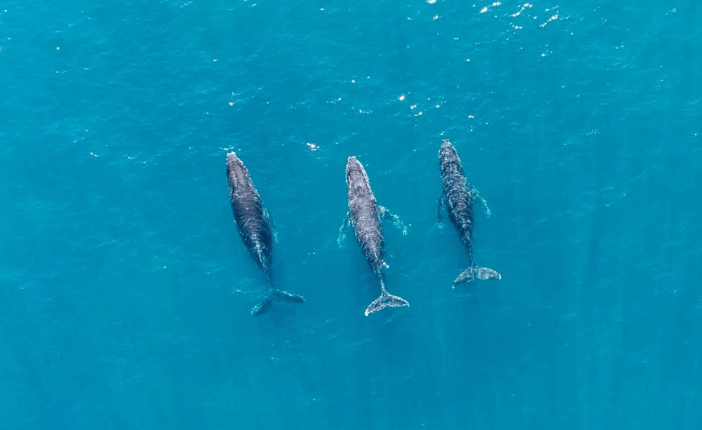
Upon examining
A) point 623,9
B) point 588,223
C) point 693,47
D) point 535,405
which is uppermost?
point 623,9

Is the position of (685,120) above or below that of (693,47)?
below

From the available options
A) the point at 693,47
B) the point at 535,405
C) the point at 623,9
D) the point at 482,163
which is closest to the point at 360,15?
the point at 482,163

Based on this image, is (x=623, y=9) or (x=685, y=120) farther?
(x=623, y=9)

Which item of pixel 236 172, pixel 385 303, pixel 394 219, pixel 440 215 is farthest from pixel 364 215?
pixel 236 172

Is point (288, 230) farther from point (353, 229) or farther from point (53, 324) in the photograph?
point (53, 324)

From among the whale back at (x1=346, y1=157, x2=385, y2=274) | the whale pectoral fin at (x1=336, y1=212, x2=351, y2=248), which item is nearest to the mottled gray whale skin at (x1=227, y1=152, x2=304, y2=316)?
the whale pectoral fin at (x1=336, y1=212, x2=351, y2=248)

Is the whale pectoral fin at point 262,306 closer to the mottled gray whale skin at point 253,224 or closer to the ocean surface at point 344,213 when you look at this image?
the mottled gray whale skin at point 253,224
